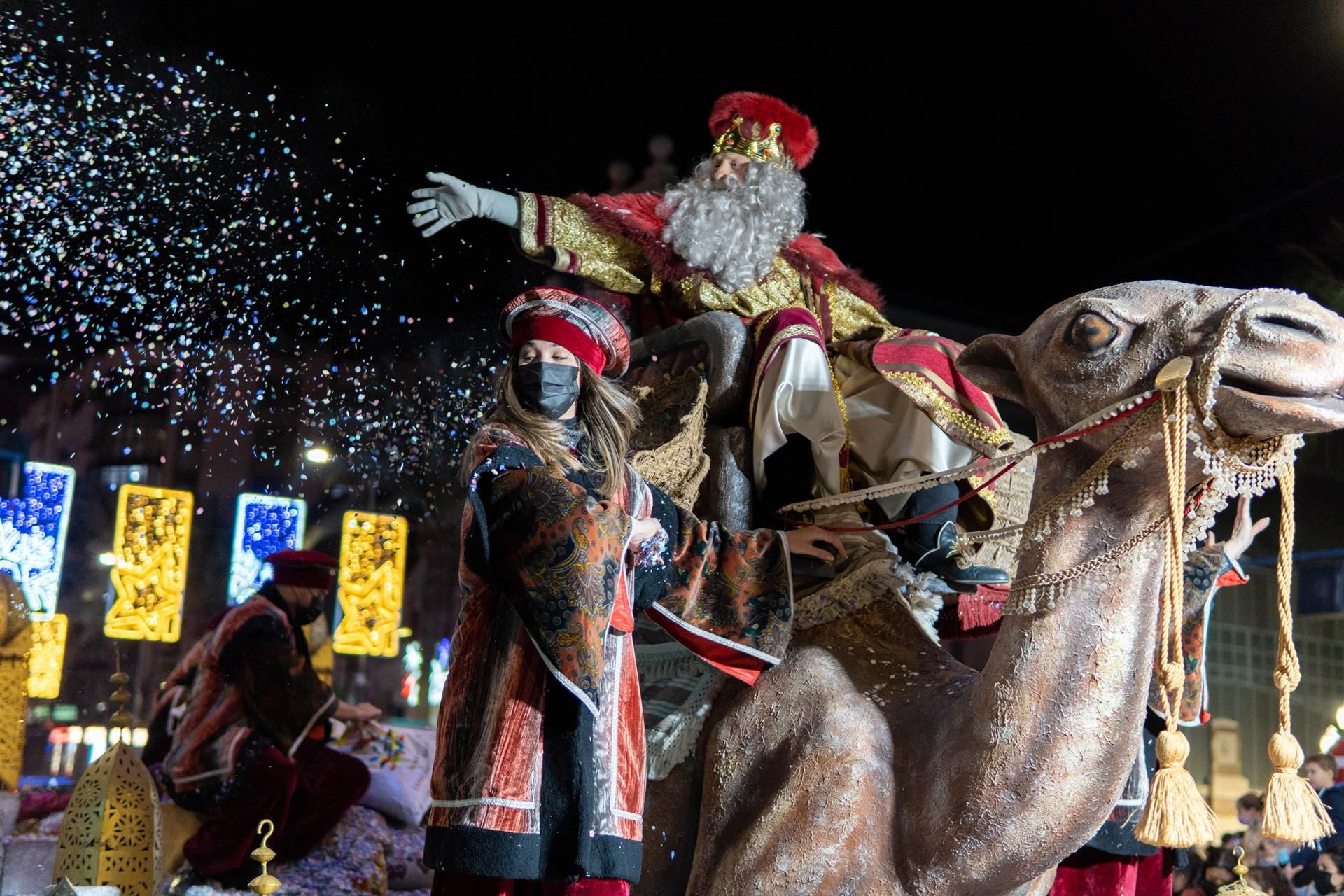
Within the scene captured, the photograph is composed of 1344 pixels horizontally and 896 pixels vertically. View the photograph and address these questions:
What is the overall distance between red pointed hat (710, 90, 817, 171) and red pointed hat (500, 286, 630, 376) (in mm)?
1392

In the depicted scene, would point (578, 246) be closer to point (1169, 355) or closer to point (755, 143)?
point (755, 143)

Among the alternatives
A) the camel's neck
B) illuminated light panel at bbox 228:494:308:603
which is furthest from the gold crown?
illuminated light panel at bbox 228:494:308:603

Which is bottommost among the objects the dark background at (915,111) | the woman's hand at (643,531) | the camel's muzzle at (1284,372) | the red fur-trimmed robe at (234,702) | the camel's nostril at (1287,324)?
the red fur-trimmed robe at (234,702)

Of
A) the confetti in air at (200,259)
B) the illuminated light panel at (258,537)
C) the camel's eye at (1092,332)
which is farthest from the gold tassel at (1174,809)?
the illuminated light panel at (258,537)

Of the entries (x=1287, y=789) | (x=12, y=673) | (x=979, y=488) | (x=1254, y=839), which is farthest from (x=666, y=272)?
(x=1254, y=839)

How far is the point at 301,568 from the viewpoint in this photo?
4.76 metres

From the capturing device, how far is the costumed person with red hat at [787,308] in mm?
2840

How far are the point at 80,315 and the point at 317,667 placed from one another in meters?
1.62

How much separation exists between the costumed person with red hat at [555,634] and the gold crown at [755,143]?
4.78 feet

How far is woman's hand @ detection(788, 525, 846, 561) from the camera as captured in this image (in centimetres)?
262

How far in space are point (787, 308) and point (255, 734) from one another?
8.29ft

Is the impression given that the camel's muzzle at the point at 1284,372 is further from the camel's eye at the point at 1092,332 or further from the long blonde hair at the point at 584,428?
the long blonde hair at the point at 584,428

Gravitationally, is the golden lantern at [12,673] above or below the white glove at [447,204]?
below

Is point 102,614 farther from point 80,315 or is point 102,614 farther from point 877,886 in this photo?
point 877,886
